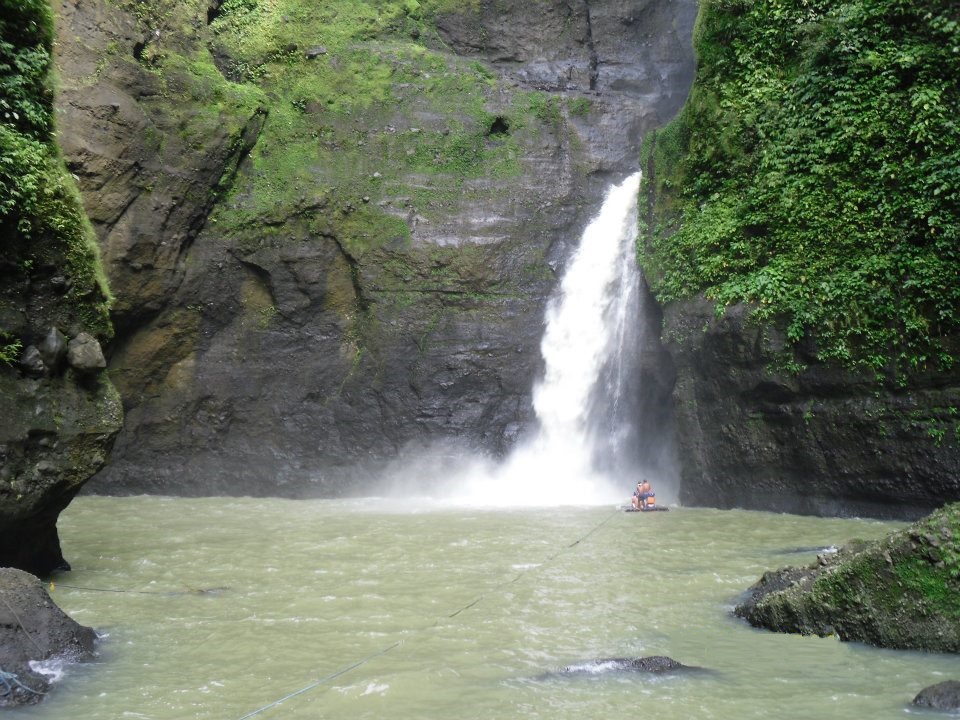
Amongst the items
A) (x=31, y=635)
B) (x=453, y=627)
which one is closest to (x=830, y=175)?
(x=453, y=627)

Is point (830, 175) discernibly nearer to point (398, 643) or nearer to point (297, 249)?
point (398, 643)

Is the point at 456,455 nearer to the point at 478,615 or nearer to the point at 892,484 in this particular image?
the point at 892,484

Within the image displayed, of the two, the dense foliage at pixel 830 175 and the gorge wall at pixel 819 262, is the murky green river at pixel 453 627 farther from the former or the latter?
the dense foliage at pixel 830 175

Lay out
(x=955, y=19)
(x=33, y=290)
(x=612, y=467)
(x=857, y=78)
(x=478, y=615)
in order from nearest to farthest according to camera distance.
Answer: (x=478, y=615) < (x=33, y=290) < (x=955, y=19) < (x=857, y=78) < (x=612, y=467)

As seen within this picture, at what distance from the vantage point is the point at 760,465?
12.6m

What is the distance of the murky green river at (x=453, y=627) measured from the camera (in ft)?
15.2

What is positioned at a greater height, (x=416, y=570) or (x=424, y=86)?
(x=424, y=86)

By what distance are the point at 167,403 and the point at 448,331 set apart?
19.4 ft

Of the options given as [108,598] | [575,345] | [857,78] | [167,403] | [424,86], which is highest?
[424,86]

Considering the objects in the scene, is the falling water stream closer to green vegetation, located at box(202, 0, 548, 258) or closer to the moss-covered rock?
the moss-covered rock

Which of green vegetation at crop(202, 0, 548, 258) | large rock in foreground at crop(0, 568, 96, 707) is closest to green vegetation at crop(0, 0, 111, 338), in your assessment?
large rock in foreground at crop(0, 568, 96, 707)

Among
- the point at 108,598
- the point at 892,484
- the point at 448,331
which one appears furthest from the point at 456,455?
the point at 108,598

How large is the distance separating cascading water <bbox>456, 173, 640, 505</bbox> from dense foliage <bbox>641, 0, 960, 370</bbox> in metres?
2.36

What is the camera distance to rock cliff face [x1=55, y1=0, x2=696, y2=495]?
15.9 meters
